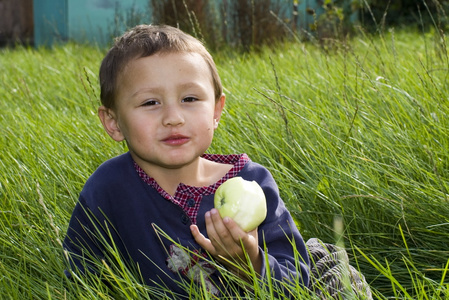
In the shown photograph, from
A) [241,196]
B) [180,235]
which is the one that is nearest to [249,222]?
[241,196]

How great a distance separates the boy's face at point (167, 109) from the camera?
1.95 meters

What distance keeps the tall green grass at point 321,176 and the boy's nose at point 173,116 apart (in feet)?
1.28

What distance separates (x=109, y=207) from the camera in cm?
206

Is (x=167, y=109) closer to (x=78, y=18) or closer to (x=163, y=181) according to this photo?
(x=163, y=181)

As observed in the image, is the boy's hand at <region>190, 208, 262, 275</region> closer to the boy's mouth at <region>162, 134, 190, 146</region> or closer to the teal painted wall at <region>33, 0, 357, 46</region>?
the boy's mouth at <region>162, 134, 190, 146</region>

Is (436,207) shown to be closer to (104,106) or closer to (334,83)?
(104,106)

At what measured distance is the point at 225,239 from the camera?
173 cm

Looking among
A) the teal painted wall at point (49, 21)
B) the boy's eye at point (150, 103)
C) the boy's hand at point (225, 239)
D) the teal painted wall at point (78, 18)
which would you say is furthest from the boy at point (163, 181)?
the teal painted wall at point (49, 21)

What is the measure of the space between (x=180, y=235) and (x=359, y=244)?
0.72 metres

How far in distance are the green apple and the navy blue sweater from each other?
0.70ft

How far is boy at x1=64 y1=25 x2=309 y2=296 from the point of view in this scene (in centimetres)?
195

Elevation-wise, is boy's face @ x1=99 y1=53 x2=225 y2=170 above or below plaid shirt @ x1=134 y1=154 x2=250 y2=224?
above

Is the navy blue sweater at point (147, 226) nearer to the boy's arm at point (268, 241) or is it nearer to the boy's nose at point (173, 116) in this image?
the boy's arm at point (268, 241)

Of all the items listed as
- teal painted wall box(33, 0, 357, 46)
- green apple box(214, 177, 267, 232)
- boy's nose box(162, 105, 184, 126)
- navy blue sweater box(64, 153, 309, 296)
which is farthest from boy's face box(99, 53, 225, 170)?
teal painted wall box(33, 0, 357, 46)
